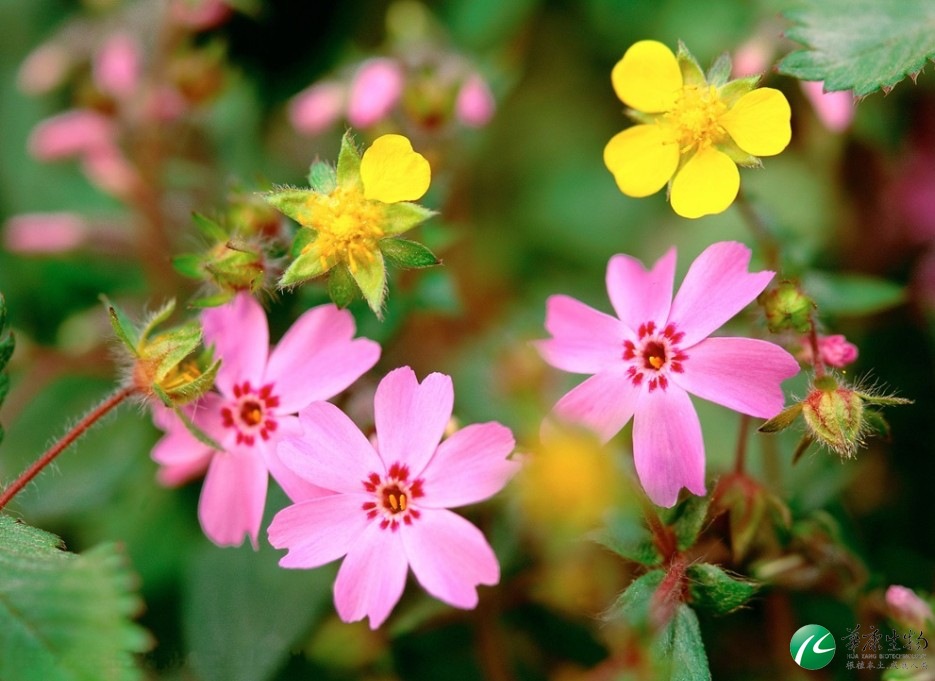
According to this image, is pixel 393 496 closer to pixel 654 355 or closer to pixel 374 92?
pixel 654 355

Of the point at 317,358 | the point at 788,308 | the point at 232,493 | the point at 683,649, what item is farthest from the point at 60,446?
the point at 788,308

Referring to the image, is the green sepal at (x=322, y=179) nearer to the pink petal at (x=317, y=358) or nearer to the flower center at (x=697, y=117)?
the pink petal at (x=317, y=358)

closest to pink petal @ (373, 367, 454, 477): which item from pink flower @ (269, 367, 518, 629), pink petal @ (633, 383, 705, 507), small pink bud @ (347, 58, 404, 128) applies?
pink flower @ (269, 367, 518, 629)

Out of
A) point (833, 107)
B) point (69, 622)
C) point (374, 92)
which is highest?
point (833, 107)

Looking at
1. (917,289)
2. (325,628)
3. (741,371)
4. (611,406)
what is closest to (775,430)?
(741,371)

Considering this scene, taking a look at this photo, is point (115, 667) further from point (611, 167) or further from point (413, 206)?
point (611, 167)
